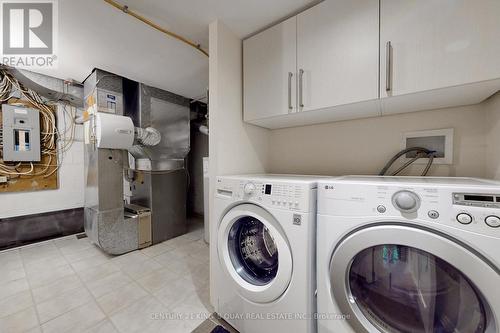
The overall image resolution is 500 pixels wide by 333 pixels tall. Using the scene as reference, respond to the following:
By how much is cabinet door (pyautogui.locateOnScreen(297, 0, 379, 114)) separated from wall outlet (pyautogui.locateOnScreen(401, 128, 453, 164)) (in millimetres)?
497

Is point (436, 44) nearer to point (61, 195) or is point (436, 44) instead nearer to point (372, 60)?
point (372, 60)

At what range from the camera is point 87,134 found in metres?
2.18

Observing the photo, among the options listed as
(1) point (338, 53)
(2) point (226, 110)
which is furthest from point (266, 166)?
(1) point (338, 53)

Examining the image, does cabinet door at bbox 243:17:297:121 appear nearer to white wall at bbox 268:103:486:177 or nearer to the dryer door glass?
white wall at bbox 268:103:486:177

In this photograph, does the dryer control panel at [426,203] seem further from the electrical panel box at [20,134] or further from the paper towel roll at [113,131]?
the electrical panel box at [20,134]

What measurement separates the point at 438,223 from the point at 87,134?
9.67ft

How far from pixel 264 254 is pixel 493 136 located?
132 centimetres

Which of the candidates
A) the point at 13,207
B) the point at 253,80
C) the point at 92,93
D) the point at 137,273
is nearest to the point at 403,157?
the point at 253,80

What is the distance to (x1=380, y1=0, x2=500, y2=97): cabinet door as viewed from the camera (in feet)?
2.52

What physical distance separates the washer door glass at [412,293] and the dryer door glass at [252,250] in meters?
0.44

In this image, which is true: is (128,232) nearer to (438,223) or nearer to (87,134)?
(87,134)

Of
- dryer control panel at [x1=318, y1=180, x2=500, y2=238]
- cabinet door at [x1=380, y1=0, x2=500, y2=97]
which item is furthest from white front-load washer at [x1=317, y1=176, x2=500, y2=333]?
cabinet door at [x1=380, y1=0, x2=500, y2=97]

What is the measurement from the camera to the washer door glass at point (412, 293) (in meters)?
0.63

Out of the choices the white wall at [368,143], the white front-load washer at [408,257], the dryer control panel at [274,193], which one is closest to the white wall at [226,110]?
the dryer control panel at [274,193]
